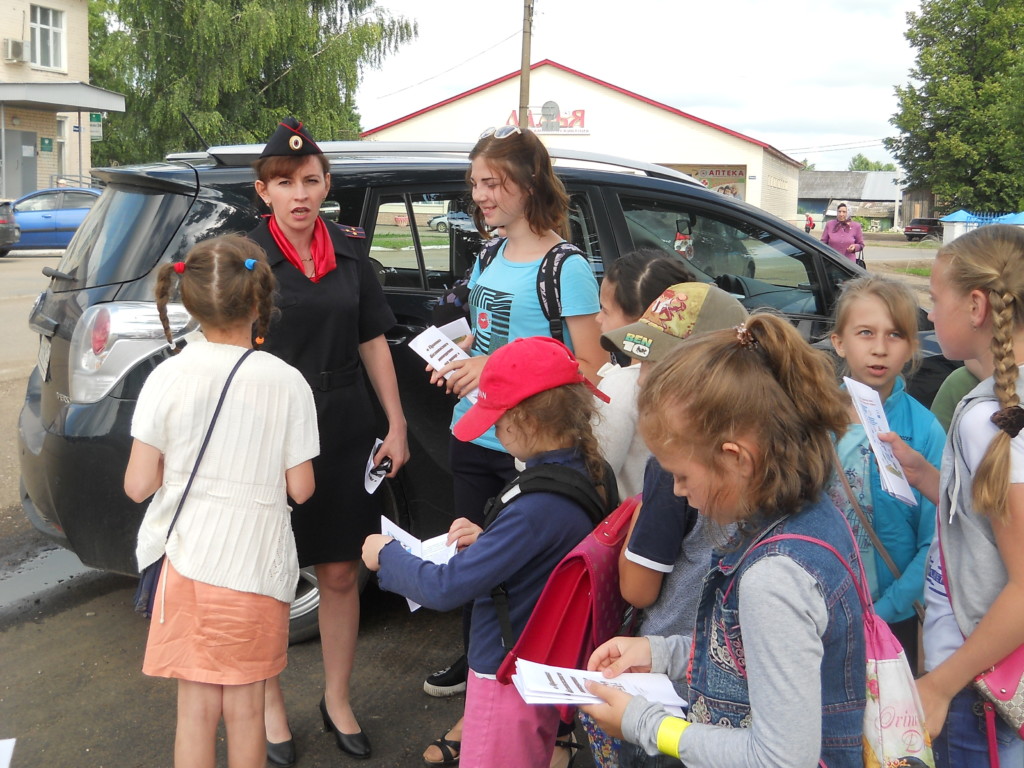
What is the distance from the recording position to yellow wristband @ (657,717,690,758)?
161 cm

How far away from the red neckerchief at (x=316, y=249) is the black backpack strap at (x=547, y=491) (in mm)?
1177

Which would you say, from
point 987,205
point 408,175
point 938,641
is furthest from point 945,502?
point 987,205

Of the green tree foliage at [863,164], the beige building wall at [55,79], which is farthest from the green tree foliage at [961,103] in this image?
the green tree foliage at [863,164]

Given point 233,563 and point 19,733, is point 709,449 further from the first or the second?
point 19,733

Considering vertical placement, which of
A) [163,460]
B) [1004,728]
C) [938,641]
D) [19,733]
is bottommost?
[19,733]

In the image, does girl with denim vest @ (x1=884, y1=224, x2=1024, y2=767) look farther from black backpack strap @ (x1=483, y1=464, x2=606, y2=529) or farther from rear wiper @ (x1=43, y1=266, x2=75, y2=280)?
rear wiper @ (x1=43, y1=266, x2=75, y2=280)

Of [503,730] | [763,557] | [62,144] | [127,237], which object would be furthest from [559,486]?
[62,144]

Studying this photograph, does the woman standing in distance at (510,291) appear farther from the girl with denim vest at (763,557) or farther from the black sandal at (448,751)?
the girl with denim vest at (763,557)

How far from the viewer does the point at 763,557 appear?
5.00 ft

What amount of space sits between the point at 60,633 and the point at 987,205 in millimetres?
49183

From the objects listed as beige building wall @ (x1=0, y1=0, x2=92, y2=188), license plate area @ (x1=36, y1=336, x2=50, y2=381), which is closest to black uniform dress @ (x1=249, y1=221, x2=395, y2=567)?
license plate area @ (x1=36, y1=336, x2=50, y2=381)

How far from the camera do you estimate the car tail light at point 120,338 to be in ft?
11.0

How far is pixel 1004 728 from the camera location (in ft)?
6.40

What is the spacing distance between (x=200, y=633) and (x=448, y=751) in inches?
39.2
